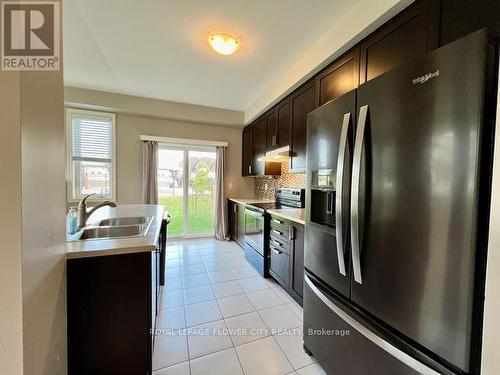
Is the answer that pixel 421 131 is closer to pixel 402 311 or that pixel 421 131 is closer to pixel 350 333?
pixel 402 311

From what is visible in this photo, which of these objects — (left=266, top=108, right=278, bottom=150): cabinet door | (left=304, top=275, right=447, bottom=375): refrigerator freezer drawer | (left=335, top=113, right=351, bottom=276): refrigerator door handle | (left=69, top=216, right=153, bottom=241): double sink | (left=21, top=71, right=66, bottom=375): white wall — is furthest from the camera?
(left=266, top=108, right=278, bottom=150): cabinet door

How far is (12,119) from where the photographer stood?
709 millimetres

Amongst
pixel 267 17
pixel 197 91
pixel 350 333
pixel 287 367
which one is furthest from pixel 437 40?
pixel 197 91

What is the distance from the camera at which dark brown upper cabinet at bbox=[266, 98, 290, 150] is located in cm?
308

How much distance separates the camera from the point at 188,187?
461cm

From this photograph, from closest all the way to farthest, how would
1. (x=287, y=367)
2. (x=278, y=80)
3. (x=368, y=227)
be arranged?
(x=368, y=227), (x=287, y=367), (x=278, y=80)

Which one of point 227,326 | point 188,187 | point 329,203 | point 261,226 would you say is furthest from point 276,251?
point 188,187

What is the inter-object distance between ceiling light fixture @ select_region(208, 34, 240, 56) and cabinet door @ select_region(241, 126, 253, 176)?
2271mm

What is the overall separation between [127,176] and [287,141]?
3097mm

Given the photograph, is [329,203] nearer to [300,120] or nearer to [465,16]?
[465,16]

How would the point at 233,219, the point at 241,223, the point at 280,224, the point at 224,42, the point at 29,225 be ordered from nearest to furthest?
the point at 29,225 < the point at 224,42 < the point at 280,224 < the point at 241,223 < the point at 233,219

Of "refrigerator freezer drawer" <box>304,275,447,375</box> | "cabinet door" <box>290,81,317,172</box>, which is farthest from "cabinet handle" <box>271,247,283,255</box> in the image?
"cabinet door" <box>290,81,317,172</box>

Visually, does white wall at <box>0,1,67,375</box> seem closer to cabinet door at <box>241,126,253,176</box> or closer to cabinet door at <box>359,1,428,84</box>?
cabinet door at <box>359,1,428,84</box>

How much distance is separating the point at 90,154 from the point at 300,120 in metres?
3.69
